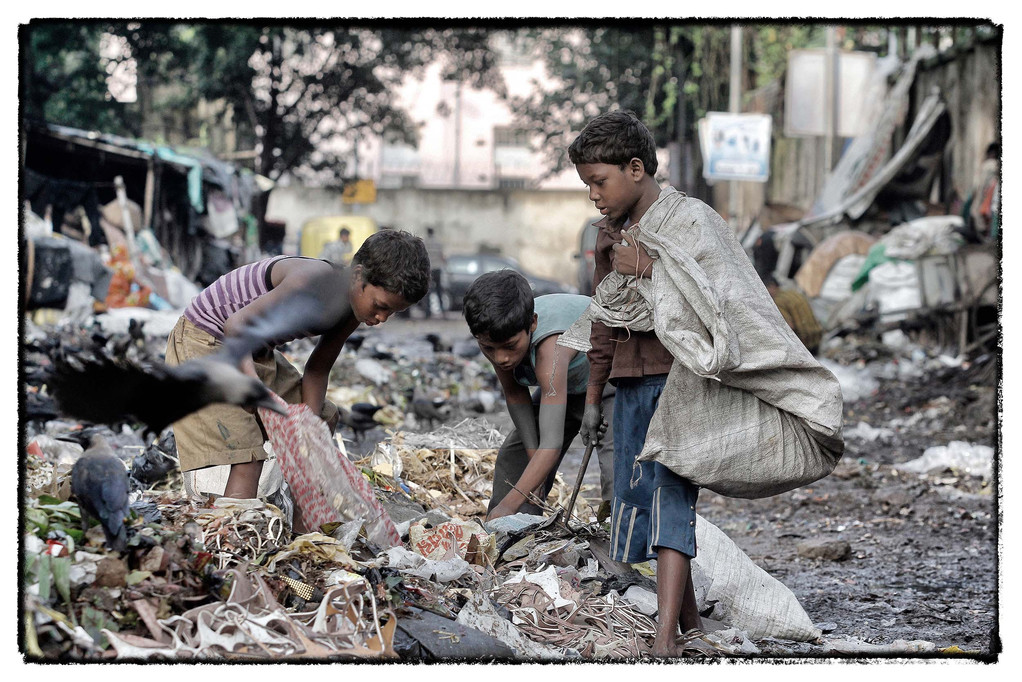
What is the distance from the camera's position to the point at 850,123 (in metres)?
16.0

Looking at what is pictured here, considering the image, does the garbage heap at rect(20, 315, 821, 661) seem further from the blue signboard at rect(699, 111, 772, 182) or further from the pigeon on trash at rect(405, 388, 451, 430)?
the blue signboard at rect(699, 111, 772, 182)

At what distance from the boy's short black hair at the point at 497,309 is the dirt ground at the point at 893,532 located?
140 centimetres

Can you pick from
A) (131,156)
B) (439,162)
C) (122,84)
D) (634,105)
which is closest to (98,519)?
(131,156)

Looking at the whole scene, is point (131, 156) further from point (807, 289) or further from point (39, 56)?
point (807, 289)

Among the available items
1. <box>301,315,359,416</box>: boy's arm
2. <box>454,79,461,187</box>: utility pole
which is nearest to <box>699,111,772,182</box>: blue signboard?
<box>301,315,359,416</box>: boy's arm

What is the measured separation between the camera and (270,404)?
122 inches

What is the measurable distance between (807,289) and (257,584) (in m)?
13.0

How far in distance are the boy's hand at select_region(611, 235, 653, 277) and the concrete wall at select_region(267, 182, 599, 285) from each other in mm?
29365

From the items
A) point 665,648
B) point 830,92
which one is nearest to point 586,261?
point 830,92

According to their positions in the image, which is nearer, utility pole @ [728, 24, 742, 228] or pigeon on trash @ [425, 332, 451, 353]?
pigeon on trash @ [425, 332, 451, 353]

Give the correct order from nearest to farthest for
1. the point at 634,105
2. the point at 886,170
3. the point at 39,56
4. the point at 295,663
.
A: the point at 295,663, the point at 886,170, the point at 39,56, the point at 634,105

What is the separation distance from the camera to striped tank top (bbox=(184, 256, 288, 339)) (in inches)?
140

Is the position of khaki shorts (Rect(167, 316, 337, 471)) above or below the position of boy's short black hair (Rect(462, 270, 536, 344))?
below

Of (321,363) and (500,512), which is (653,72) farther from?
(321,363)
